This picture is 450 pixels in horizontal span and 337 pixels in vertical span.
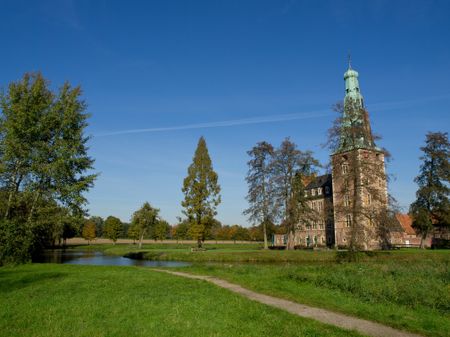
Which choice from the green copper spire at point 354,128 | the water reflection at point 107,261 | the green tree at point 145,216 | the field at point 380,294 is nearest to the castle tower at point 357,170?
the green copper spire at point 354,128

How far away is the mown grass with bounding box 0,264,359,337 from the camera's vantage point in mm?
7887

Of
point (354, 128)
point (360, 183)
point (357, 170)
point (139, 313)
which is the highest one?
point (354, 128)

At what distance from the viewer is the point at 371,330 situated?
8211 millimetres

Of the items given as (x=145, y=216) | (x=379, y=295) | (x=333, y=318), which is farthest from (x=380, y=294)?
(x=145, y=216)

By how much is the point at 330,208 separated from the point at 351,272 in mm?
18239

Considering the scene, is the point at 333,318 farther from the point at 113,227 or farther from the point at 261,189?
the point at 113,227

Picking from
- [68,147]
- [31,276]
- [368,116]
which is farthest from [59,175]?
[368,116]

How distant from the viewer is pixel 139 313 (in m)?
9.28

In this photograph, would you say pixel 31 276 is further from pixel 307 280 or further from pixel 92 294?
pixel 307 280

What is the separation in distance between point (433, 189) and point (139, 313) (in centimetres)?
5181

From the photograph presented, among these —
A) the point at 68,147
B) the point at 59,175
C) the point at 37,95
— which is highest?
the point at 37,95

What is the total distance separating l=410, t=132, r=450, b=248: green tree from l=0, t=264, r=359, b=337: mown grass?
47005mm

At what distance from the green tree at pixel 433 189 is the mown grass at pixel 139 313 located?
154 feet

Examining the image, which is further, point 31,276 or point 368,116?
point 368,116
